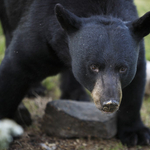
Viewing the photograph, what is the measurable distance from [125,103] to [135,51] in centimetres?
116

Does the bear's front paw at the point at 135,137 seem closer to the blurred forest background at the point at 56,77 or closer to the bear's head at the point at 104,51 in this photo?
the bear's head at the point at 104,51

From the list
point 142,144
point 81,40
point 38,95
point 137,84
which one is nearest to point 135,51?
point 81,40

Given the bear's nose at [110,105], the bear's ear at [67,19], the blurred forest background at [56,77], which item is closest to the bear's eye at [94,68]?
the bear's nose at [110,105]

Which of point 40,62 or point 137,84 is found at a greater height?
point 40,62

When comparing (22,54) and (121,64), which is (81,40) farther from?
(22,54)

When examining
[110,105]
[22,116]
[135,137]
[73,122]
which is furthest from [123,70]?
[22,116]

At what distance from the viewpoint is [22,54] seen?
13.2 feet

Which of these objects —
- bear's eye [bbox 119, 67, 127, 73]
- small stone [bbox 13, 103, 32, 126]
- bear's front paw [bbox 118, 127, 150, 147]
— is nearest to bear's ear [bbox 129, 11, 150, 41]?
bear's eye [bbox 119, 67, 127, 73]

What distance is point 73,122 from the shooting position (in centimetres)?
445

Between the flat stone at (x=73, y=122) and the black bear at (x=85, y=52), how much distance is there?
325 millimetres

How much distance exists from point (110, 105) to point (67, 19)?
40.5 inches

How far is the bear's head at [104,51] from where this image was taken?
3261 mm

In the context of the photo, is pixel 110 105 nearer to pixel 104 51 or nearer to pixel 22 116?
pixel 104 51

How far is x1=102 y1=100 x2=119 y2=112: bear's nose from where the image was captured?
320 cm
